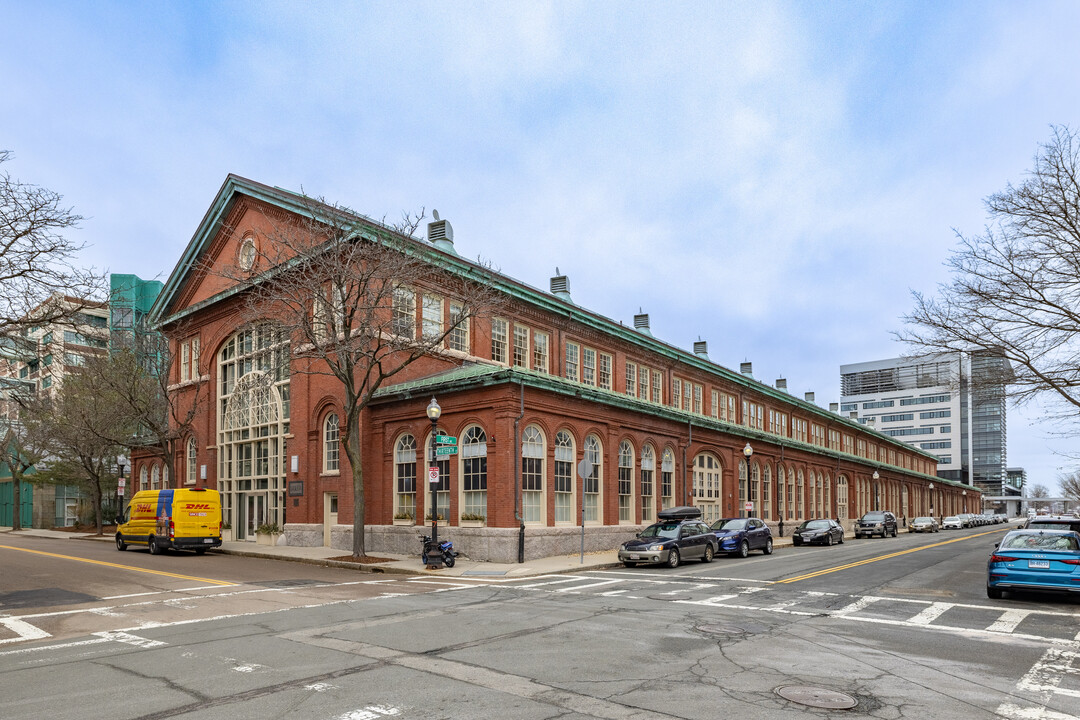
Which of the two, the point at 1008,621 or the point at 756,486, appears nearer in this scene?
the point at 1008,621

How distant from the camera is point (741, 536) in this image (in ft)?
96.5

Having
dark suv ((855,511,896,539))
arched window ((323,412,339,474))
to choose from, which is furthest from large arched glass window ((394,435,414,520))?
dark suv ((855,511,896,539))

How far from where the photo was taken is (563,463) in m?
29.1

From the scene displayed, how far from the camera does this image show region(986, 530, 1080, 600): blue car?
15273mm

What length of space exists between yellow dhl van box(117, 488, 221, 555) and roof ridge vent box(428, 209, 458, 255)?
46.6 ft

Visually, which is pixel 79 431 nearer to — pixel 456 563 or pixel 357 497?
pixel 357 497

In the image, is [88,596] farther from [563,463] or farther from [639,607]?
[563,463]

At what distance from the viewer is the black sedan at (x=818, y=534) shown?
3822 centimetres

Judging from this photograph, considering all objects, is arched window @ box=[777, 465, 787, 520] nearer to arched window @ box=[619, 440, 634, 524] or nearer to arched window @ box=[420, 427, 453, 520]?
arched window @ box=[619, 440, 634, 524]

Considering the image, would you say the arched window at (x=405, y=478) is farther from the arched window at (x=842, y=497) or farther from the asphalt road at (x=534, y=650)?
the arched window at (x=842, y=497)

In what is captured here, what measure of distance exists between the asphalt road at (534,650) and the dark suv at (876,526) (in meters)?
31.1

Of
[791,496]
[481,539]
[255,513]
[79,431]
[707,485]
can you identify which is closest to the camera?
[481,539]

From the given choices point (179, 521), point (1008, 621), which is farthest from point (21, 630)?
point (179, 521)

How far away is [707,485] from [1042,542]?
24992 mm
